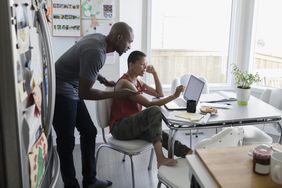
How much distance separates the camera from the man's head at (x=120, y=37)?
2.21m

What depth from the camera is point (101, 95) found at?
7.26ft

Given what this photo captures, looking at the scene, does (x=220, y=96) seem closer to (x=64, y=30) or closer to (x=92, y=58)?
(x=92, y=58)

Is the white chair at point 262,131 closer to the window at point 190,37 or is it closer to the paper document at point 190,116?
the paper document at point 190,116

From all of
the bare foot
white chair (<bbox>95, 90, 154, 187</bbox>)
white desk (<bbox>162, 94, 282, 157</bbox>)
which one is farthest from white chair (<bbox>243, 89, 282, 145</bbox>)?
white chair (<bbox>95, 90, 154, 187</bbox>)

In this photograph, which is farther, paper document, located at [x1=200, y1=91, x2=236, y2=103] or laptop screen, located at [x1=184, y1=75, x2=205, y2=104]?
paper document, located at [x1=200, y1=91, x2=236, y2=103]

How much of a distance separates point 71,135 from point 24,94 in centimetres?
129

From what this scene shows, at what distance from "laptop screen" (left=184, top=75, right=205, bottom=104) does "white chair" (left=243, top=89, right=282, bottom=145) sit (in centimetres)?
50

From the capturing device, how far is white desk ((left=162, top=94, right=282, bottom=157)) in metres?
2.13

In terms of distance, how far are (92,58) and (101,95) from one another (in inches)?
10.4

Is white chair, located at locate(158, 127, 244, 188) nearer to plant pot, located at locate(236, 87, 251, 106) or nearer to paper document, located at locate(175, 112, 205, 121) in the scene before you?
paper document, located at locate(175, 112, 205, 121)

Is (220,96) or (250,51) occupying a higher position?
(250,51)

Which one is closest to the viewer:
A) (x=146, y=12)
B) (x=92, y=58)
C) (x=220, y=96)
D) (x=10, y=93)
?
(x=10, y=93)

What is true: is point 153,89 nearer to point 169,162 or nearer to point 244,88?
point 244,88

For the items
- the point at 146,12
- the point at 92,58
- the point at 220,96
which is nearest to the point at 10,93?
the point at 92,58
